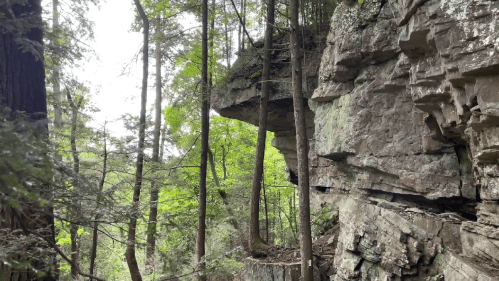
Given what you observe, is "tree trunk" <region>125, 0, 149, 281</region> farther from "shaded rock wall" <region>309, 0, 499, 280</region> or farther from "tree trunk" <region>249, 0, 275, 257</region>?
"shaded rock wall" <region>309, 0, 499, 280</region>

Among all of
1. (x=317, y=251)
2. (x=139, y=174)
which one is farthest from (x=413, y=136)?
(x=139, y=174)

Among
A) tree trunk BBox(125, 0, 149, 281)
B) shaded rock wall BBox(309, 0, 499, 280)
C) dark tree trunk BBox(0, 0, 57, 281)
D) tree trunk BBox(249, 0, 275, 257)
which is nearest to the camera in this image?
dark tree trunk BBox(0, 0, 57, 281)

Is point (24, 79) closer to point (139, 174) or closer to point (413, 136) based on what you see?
point (139, 174)

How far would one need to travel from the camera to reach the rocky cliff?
568cm

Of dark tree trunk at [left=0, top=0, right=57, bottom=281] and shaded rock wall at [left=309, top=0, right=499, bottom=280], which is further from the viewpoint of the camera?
shaded rock wall at [left=309, top=0, right=499, bottom=280]

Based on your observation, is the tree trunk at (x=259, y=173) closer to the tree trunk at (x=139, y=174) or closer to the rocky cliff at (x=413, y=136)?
the rocky cliff at (x=413, y=136)

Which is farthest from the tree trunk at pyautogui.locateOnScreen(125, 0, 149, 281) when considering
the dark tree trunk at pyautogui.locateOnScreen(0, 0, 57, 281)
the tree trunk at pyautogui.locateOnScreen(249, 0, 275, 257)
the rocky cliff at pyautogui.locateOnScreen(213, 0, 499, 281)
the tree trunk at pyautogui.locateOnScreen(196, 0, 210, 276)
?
the rocky cliff at pyautogui.locateOnScreen(213, 0, 499, 281)

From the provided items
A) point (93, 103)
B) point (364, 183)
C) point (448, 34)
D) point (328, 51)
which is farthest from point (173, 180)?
point (448, 34)

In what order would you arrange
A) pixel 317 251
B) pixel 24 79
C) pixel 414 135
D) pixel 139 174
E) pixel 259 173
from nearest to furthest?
pixel 24 79
pixel 414 135
pixel 139 174
pixel 317 251
pixel 259 173

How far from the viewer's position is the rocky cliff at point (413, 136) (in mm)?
5676

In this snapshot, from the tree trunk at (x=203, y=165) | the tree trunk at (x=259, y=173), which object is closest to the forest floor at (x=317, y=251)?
the tree trunk at (x=259, y=173)

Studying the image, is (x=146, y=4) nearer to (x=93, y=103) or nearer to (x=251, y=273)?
(x=93, y=103)

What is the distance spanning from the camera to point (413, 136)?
324 inches

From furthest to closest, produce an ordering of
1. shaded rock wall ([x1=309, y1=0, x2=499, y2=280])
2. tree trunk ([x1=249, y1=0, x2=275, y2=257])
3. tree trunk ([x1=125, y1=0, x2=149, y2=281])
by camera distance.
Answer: tree trunk ([x1=249, y1=0, x2=275, y2=257]) < tree trunk ([x1=125, y1=0, x2=149, y2=281]) < shaded rock wall ([x1=309, y1=0, x2=499, y2=280])
